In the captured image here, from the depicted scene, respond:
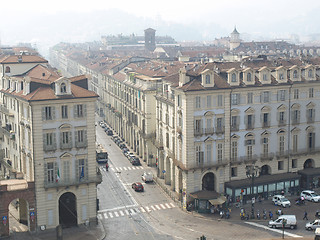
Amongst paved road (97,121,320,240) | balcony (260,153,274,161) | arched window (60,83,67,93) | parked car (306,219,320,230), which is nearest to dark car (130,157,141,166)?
paved road (97,121,320,240)

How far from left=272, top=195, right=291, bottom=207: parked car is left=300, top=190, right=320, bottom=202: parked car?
13.3 feet

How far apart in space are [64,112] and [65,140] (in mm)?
3803

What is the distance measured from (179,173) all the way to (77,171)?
20.0 m

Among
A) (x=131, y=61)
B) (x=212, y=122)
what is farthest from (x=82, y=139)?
(x=131, y=61)

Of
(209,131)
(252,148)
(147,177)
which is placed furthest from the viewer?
(147,177)

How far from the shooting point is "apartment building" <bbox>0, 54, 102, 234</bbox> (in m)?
69.1

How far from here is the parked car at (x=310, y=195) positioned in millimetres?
83375

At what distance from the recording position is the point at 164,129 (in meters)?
92.9

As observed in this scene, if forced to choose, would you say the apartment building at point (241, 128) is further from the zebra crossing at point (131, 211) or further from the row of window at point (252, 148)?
the zebra crossing at point (131, 211)

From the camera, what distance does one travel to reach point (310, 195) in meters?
84.3

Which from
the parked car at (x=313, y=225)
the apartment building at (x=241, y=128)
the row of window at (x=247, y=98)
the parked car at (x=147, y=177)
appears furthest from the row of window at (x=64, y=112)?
the parked car at (x=313, y=225)

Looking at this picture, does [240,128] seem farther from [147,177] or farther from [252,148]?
[147,177]

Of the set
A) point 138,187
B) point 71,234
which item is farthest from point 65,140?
point 138,187

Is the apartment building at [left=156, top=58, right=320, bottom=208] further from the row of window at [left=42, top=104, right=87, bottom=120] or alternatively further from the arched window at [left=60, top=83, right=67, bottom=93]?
the arched window at [left=60, top=83, right=67, bottom=93]
